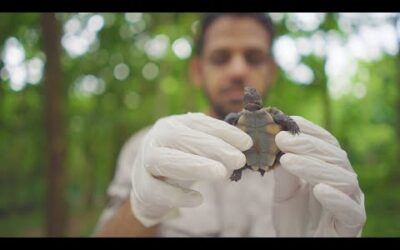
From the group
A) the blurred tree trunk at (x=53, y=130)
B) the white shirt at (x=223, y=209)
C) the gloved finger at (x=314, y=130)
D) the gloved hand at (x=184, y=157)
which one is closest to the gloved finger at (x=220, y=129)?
the gloved hand at (x=184, y=157)

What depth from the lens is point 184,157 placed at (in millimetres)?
805

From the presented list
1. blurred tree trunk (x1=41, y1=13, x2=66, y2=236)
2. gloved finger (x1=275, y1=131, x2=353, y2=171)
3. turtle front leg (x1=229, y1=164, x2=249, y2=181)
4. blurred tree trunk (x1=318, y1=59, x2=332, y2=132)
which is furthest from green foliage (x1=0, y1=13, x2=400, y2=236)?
turtle front leg (x1=229, y1=164, x2=249, y2=181)

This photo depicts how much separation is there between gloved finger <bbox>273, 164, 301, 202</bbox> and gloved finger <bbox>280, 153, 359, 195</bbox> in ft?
0.31

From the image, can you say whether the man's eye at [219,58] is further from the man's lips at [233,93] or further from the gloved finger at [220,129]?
the gloved finger at [220,129]

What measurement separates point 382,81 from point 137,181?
10.3 ft

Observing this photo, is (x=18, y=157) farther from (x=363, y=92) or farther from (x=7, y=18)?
(x=363, y=92)

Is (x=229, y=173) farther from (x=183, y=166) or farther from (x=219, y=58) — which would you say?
(x=219, y=58)

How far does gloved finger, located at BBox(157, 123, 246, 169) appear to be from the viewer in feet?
2.46

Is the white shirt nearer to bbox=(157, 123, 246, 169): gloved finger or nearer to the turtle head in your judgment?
bbox=(157, 123, 246, 169): gloved finger

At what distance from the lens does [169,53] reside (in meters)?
3.55

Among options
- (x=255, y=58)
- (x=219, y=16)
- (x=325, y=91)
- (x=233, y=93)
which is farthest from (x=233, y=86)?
(x=325, y=91)

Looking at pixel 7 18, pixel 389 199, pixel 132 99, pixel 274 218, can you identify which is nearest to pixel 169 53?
pixel 132 99

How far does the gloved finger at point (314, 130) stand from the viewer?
0.78m

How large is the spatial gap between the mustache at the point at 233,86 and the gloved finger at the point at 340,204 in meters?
0.62
